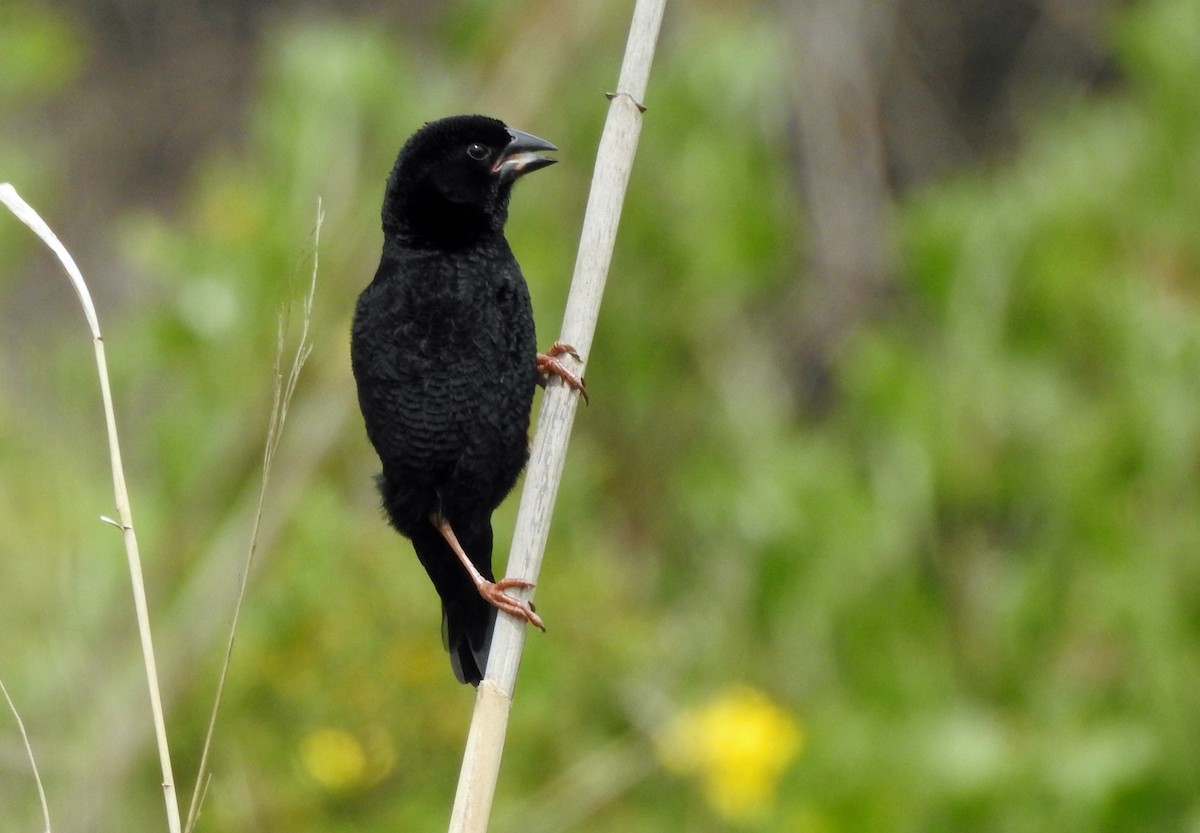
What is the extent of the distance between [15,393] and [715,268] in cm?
263

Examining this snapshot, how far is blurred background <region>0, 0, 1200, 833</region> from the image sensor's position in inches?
166

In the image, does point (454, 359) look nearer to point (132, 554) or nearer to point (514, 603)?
point (514, 603)

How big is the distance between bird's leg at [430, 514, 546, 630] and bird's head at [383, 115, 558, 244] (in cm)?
54

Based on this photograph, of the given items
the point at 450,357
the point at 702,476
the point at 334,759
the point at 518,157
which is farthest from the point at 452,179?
the point at 702,476

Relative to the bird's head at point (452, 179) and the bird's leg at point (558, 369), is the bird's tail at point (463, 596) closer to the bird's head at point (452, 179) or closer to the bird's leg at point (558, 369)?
the bird's leg at point (558, 369)

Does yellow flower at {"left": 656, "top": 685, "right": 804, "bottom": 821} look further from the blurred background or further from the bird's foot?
the bird's foot

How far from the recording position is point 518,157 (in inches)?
110

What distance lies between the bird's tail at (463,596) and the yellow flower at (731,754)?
201 cm

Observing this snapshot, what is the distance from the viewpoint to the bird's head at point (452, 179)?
273 cm

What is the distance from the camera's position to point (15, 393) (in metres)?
5.39

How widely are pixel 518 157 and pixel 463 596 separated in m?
0.84

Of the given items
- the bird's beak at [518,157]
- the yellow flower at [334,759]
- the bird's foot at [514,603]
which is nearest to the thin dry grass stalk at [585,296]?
the bird's foot at [514,603]

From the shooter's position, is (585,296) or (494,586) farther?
(494,586)

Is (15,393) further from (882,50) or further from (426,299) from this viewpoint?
(882,50)
